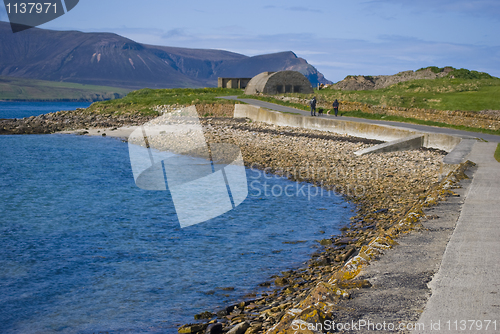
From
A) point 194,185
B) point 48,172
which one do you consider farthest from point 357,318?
point 48,172

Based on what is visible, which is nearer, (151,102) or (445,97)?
(445,97)

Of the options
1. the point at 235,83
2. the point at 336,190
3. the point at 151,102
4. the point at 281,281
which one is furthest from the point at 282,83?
the point at 281,281

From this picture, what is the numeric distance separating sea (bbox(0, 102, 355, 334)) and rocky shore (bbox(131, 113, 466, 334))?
589 millimetres

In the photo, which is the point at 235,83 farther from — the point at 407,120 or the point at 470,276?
the point at 470,276

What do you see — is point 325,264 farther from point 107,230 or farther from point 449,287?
point 107,230

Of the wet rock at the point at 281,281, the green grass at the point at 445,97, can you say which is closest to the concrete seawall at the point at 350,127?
the green grass at the point at 445,97

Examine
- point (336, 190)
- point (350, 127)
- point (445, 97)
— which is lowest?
point (336, 190)

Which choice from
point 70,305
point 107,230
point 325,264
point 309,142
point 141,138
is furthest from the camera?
point 141,138

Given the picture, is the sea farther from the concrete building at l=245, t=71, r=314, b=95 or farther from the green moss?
the concrete building at l=245, t=71, r=314, b=95

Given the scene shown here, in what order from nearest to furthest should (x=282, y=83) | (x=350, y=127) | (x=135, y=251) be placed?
(x=135, y=251) → (x=350, y=127) → (x=282, y=83)

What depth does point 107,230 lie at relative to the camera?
13992 mm

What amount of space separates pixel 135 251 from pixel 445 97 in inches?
1110

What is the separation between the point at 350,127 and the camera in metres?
27.8

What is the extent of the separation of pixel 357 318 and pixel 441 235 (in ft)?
10.8
